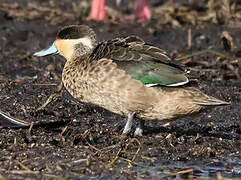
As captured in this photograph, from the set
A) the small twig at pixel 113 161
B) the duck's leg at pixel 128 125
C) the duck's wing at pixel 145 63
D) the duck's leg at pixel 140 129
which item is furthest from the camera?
the duck's leg at pixel 140 129

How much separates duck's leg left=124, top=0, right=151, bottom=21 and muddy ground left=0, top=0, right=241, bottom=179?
0.29 m

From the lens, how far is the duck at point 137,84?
234 inches

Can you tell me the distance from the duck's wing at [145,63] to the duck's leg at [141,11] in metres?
5.37

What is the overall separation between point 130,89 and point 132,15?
5828 millimetres

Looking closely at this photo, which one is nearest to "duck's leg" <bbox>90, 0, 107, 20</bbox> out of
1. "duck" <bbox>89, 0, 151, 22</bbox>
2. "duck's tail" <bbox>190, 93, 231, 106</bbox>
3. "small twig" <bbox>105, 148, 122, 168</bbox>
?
"duck" <bbox>89, 0, 151, 22</bbox>

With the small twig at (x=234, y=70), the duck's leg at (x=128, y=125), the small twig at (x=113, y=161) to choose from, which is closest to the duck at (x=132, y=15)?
the small twig at (x=234, y=70)

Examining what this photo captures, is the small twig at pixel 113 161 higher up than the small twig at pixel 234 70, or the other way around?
the small twig at pixel 113 161

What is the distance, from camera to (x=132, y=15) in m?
11.6

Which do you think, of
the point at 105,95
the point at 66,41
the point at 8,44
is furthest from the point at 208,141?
the point at 8,44

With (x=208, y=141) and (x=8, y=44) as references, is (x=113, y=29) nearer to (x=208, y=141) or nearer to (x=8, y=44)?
(x=8, y=44)

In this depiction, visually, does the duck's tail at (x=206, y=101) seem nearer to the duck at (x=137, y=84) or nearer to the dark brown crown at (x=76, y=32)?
the duck at (x=137, y=84)

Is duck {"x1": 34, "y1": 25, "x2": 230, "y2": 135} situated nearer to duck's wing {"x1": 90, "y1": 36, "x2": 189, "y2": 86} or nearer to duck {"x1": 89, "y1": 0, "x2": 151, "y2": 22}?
duck's wing {"x1": 90, "y1": 36, "x2": 189, "y2": 86}

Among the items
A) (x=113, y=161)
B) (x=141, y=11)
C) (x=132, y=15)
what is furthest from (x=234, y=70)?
(x=113, y=161)

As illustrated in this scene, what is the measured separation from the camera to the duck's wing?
5930 mm
